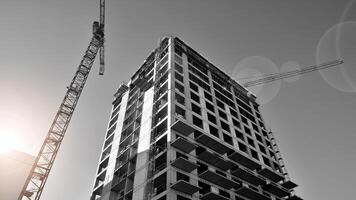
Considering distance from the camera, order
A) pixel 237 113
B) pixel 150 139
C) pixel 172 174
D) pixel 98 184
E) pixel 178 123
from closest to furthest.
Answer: pixel 172 174 → pixel 178 123 → pixel 150 139 → pixel 98 184 → pixel 237 113

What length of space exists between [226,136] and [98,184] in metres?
24.3

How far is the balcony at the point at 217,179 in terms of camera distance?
35375 millimetres

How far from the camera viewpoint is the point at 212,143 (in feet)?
133

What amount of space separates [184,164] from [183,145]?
3131 millimetres

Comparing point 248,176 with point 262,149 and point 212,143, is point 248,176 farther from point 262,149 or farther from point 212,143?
point 262,149

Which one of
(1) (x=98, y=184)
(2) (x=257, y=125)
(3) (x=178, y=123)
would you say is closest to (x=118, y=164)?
(1) (x=98, y=184)

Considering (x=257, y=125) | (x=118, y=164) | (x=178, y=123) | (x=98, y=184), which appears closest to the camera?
(x=178, y=123)

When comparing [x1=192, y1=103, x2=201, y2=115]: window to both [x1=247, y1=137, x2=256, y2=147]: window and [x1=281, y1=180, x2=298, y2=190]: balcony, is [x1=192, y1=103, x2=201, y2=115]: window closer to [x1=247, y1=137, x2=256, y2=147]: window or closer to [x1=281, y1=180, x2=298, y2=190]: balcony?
[x1=247, y1=137, x2=256, y2=147]: window

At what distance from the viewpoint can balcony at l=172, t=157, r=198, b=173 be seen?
110 ft

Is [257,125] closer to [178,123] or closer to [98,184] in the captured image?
[178,123]

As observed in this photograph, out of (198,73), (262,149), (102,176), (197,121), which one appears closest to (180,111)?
(197,121)

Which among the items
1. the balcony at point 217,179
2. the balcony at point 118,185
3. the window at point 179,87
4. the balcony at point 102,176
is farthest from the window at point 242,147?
the balcony at point 102,176

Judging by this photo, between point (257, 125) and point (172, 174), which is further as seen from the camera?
point (257, 125)

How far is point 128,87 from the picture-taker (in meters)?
64.4
